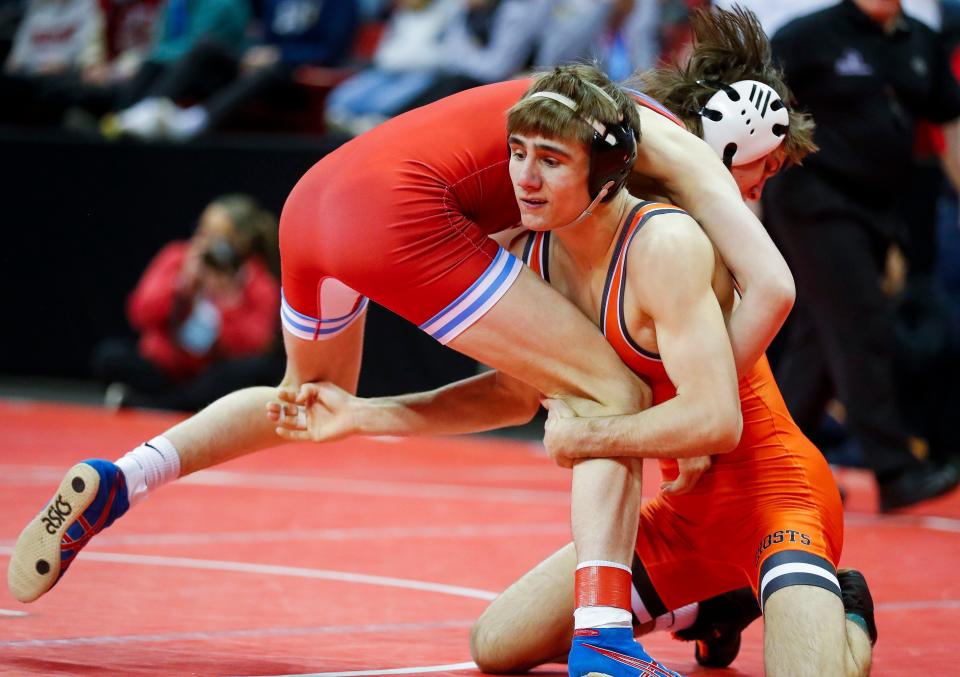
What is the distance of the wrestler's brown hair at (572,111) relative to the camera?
3.03 meters

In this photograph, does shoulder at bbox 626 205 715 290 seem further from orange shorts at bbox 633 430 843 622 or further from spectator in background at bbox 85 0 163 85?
spectator in background at bbox 85 0 163 85

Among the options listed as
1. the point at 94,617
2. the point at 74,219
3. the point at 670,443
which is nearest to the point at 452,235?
the point at 670,443

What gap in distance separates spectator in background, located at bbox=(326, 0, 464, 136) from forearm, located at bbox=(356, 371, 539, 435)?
5.80m

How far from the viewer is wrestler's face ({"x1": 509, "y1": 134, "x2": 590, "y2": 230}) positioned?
304cm

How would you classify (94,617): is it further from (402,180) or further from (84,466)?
(402,180)

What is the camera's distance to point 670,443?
3.02 meters

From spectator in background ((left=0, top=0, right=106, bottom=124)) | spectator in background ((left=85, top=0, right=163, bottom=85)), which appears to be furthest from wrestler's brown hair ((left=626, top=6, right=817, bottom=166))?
spectator in background ((left=85, top=0, right=163, bottom=85))

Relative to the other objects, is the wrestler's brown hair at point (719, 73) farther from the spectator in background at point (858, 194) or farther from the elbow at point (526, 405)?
the spectator in background at point (858, 194)

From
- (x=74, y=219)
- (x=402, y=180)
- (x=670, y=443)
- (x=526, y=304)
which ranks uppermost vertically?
(x=74, y=219)

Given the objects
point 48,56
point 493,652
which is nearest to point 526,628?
point 493,652

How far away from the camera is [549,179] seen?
3053 mm

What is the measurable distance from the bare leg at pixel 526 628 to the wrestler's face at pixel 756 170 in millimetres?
980

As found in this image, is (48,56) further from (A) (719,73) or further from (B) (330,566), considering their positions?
(A) (719,73)

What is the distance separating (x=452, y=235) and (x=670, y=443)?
61 cm
